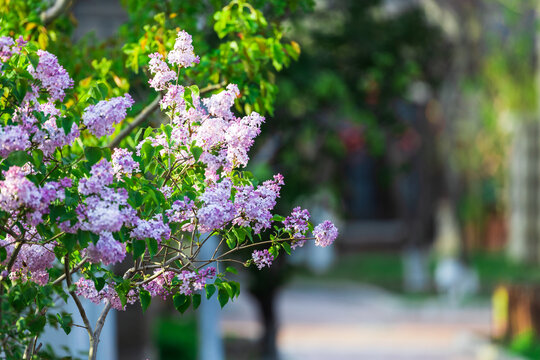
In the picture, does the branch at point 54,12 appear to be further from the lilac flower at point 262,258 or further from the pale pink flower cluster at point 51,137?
the lilac flower at point 262,258

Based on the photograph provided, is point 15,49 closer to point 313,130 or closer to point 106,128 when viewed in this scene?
point 106,128

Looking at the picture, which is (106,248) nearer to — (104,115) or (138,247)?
(138,247)

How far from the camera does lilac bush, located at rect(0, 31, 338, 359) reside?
3508 millimetres

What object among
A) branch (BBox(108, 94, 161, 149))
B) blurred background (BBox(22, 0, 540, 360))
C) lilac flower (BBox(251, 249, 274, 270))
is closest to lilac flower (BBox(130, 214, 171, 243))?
lilac flower (BBox(251, 249, 274, 270))

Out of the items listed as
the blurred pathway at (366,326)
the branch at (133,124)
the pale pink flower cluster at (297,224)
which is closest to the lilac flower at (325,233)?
the pale pink flower cluster at (297,224)

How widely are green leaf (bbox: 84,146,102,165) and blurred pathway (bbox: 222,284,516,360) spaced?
12.0 meters

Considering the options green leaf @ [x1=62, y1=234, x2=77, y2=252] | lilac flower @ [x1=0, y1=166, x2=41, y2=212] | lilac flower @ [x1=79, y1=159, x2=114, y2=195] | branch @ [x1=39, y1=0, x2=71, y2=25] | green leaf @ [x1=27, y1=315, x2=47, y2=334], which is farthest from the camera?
branch @ [x1=39, y1=0, x2=71, y2=25]

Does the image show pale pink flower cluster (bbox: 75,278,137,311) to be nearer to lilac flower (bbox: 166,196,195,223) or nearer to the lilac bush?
the lilac bush

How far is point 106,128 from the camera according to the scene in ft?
12.4

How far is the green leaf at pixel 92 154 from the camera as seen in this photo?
3.74 m

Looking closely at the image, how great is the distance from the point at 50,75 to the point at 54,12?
2.25 m

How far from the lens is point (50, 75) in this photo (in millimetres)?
3971

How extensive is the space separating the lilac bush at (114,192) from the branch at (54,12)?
1.95 m

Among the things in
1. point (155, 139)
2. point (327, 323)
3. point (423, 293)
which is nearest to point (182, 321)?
point (327, 323)
